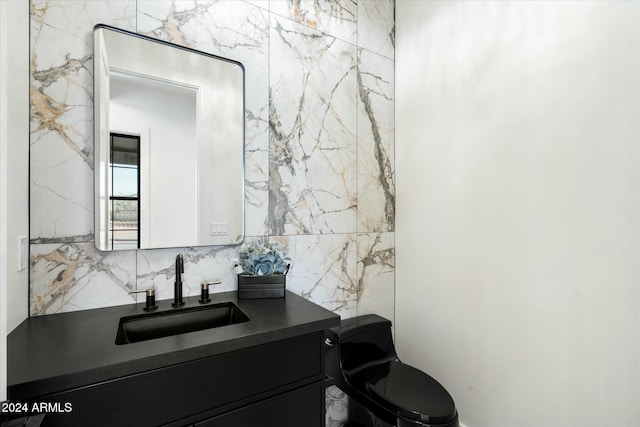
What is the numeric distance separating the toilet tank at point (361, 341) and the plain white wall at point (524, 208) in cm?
25

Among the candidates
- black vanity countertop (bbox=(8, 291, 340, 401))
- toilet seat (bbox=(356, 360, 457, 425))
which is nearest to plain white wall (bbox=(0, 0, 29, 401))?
black vanity countertop (bbox=(8, 291, 340, 401))

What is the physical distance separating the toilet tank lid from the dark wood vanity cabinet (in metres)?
0.60

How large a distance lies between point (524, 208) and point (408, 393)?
101 centimetres

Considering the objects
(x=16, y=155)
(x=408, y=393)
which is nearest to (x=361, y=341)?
(x=408, y=393)

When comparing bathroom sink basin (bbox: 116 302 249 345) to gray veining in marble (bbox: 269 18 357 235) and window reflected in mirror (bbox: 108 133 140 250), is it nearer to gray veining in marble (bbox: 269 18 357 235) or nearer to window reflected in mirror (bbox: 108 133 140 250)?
window reflected in mirror (bbox: 108 133 140 250)

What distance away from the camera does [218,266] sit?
1479 millimetres

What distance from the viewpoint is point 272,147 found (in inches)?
64.1

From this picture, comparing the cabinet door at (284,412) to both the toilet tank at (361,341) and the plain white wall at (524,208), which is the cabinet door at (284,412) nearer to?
the toilet tank at (361,341)

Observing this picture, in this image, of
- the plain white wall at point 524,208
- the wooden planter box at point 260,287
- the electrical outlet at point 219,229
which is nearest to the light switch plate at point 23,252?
the electrical outlet at point 219,229

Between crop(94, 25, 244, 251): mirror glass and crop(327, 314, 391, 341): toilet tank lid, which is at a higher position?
crop(94, 25, 244, 251): mirror glass

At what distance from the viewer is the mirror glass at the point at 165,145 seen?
1.24 meters

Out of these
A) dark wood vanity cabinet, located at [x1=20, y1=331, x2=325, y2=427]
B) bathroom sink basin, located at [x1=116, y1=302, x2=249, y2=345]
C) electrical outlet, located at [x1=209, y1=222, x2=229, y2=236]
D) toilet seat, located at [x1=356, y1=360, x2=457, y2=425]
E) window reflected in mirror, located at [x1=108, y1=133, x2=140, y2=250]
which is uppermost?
window reflected in mirror, located at [x1=108, y1=133, x2=140, y2=250]

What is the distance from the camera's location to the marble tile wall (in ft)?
3.80

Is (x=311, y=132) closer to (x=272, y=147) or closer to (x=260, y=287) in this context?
(x=272, y=147)
